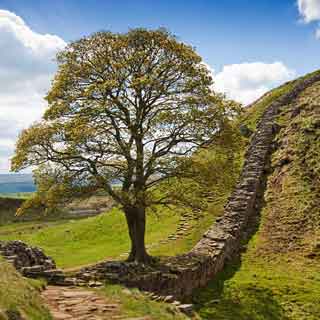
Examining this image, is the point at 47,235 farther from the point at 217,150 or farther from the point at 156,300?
the point at 156,300

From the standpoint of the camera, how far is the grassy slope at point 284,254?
22.8 metres

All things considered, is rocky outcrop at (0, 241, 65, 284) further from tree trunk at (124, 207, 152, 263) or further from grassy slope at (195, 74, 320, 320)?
grassy slope at (195, 74, 320, 320)

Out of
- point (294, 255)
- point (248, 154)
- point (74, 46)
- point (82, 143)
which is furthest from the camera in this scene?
point (248, 154)

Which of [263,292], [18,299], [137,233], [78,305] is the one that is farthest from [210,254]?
[18,299]

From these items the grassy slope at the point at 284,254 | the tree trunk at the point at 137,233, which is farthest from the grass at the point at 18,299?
the tree trunk at the point at 137,233

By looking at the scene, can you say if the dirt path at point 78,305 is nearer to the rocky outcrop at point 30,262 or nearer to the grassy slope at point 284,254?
the rocky outcrop at point 30,262

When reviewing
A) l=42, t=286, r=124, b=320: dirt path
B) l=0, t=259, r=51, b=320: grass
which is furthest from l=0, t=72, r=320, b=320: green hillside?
l=0, t=259, r=51, b=320: grass

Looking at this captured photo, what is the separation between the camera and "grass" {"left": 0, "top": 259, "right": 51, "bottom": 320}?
41.5 ft

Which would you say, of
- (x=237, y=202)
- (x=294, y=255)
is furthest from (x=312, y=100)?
(x=294, y=255)

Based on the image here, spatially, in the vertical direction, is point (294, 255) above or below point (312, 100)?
below

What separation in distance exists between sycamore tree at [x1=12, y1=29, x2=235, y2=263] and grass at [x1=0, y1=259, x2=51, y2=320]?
29.7ft

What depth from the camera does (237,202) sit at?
36250 mm

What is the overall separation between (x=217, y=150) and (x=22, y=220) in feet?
149

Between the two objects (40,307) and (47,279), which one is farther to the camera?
(47,279)
